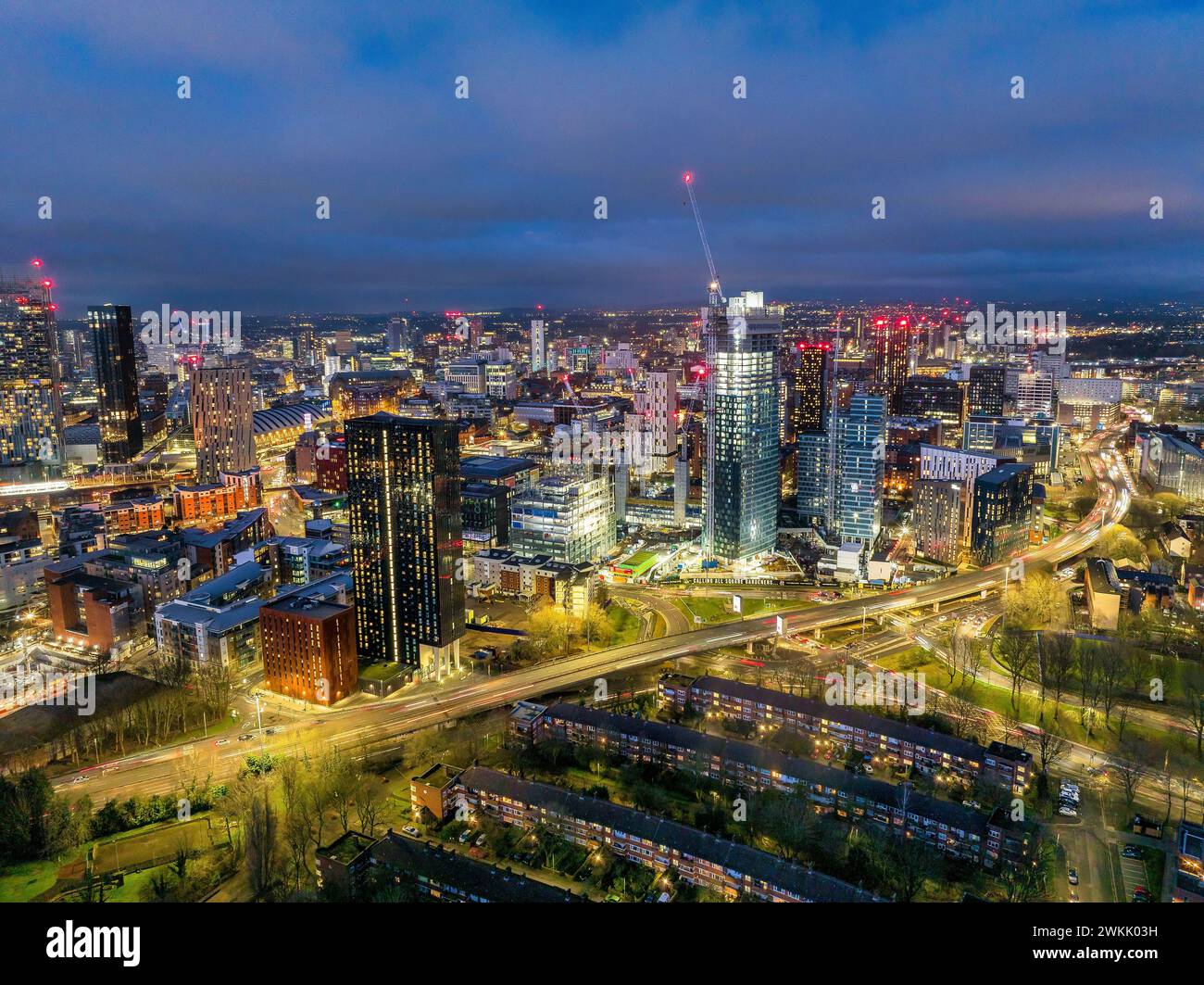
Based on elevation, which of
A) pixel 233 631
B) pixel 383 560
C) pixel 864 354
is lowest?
pixel 233 631

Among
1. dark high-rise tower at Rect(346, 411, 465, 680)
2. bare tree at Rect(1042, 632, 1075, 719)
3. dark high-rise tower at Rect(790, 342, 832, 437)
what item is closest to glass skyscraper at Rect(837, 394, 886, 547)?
bare tree at Rect(1042, 632, 1075, 719)

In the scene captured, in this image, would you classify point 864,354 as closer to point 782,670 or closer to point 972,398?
point 972,398

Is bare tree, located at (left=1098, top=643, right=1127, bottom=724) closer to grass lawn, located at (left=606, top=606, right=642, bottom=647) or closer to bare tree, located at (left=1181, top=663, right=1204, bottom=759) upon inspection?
bare tree, located at (left=1181, top=663, right=1204, bottom=759)

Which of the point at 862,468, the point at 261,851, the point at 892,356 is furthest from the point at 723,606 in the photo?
the point at 892,356

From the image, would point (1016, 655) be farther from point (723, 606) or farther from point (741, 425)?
point (741, 425)

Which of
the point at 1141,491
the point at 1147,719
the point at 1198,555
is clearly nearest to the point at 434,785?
the point at 1147,719
